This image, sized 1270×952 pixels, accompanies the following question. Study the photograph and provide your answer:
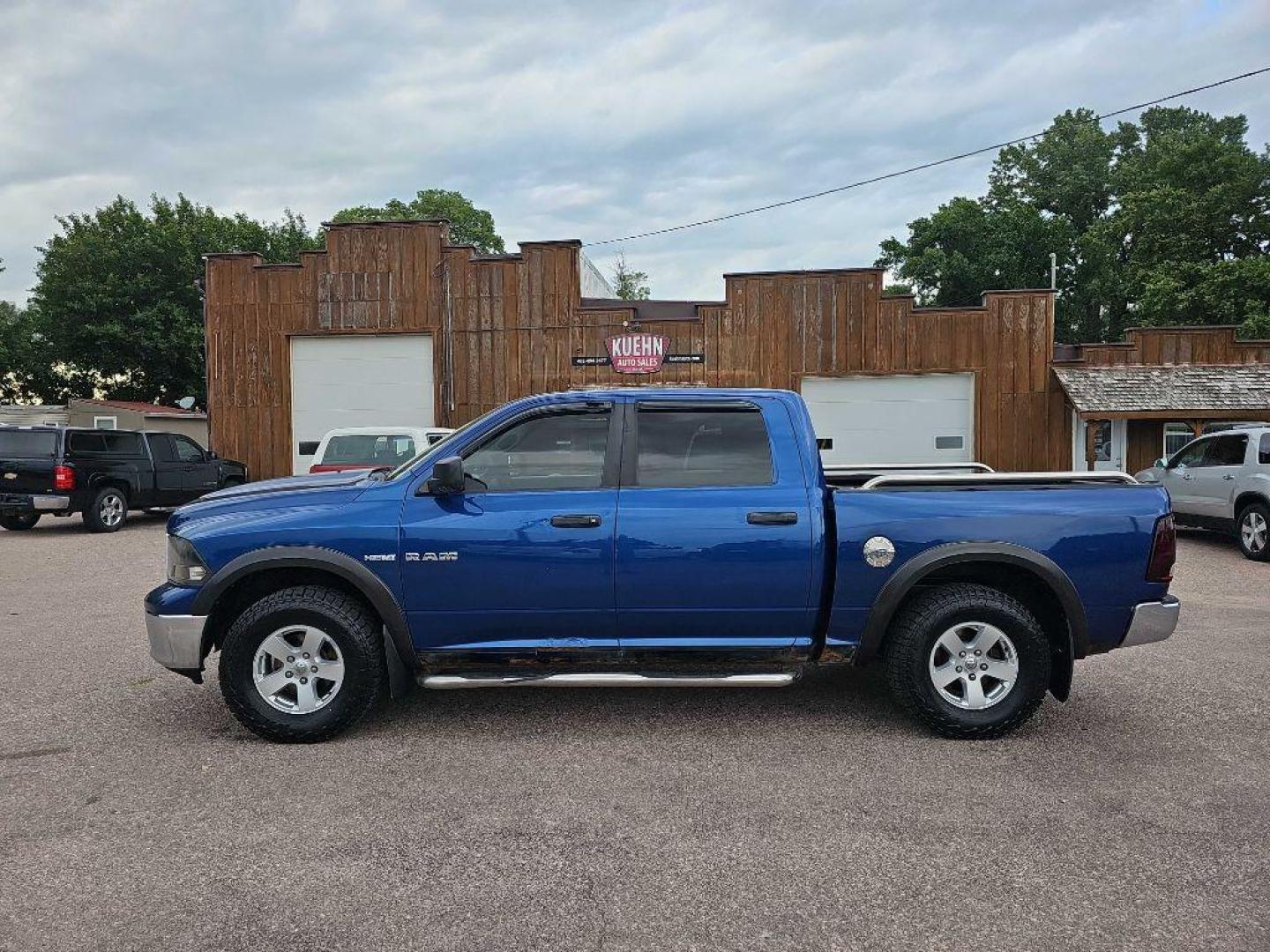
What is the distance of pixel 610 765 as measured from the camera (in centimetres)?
399

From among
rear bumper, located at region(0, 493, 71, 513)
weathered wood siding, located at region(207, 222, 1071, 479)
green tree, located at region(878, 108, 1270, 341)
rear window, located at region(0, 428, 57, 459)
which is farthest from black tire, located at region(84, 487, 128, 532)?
green tree, located at region(878, 108, 1270, 341)

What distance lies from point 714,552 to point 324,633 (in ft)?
6.61

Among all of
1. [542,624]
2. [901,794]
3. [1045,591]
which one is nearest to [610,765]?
[542,624]

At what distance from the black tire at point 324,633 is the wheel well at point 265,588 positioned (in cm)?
10

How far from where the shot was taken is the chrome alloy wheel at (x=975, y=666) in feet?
14.0

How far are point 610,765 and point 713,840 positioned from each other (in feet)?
2.80

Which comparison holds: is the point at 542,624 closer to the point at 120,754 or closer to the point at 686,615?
the point at 686,615

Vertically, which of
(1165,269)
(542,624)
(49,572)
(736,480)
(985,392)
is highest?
(1165,269)

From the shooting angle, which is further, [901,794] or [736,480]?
[736,480]

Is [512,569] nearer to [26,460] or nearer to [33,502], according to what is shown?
[33,502]

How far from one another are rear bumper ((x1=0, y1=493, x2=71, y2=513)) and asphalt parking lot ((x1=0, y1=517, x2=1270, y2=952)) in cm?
944

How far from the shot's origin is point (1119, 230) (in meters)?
37.6

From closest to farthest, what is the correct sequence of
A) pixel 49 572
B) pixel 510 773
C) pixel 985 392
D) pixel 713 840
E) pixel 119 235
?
pixel 713 840
pixel 510 773
pixel 49 572
pixel 985 392
pixel 119 235

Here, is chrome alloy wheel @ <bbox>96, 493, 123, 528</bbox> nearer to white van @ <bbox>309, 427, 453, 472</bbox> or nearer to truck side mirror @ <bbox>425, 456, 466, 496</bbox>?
white van @ <bbox>309, 427, 453, 472</bbox>
